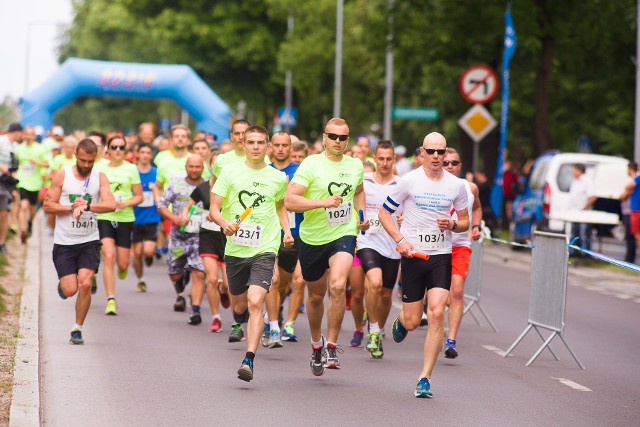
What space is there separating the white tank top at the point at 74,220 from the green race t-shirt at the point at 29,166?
11.9m

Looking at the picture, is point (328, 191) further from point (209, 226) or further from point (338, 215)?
point (209, 226)

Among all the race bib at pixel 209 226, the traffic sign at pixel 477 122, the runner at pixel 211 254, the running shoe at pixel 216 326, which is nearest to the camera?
the running shoe at pixel 216 326

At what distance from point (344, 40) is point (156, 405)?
1779 inches

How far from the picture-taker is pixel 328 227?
10883mm

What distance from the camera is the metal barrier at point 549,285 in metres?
11.7

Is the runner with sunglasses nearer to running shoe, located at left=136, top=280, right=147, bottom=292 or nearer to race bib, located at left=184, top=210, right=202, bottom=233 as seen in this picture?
race bib, located at left=184, top=210, right=202, bottom=233

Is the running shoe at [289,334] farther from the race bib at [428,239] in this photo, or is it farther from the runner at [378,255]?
the race bib at [428,239]

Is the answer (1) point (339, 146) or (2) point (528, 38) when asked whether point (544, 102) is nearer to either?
(2) point (528, 38)

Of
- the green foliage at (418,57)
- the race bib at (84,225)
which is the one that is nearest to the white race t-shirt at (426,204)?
the race bib at (84,225)

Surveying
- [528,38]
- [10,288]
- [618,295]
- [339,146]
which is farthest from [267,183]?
[528,38]

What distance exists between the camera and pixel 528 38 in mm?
29953

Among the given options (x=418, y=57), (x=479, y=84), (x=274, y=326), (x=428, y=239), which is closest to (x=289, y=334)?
(x=274, y=326)

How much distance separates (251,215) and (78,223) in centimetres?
211

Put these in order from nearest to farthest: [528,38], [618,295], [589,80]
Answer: [618,295] < [528,38] < [589,80]
